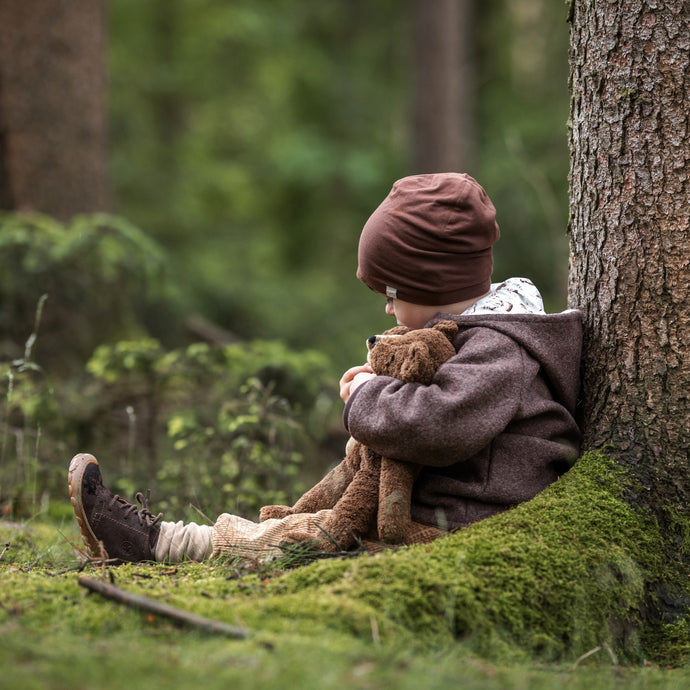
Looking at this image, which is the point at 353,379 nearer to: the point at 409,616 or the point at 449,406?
the point at 449,406

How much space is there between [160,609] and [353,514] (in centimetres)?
85

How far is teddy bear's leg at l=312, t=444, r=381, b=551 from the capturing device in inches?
109

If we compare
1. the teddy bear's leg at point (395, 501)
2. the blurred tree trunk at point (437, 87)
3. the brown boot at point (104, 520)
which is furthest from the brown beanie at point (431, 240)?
the blurred tree trunk at point (437, 87)

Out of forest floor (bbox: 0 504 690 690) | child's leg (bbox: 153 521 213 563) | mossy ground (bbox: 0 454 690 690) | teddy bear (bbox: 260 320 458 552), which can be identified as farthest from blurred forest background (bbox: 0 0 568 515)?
mossy ground (bbox: 0 454 690 690)

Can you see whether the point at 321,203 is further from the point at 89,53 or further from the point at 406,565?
the point at 406,565

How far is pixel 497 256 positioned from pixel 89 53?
4893mm

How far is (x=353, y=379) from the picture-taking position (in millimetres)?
2959

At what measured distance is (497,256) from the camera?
Answer: 9.01 meters

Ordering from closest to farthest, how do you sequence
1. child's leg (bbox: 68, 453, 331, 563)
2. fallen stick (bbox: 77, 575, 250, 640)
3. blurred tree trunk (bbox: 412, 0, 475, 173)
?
1. fallen stick (bbox: 77, 575, 250, 640)
2. child's leg (bbox: 68, 453, 331, 563)
3. blurred tree trunk (bbox: 412, 0, 475, 173)

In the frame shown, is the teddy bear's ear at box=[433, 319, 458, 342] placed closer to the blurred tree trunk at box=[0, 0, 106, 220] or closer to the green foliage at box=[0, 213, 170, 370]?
the green foliage at box=[0, 213, 170, 370]

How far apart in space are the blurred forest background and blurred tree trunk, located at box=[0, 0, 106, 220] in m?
0.02

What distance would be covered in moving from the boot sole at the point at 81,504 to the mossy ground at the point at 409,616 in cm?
22


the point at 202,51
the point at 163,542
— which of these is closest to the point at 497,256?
the point at 163,542

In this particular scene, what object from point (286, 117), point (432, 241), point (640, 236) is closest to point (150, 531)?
point (432, 241)
